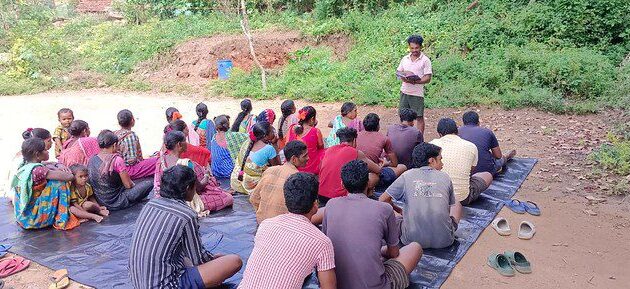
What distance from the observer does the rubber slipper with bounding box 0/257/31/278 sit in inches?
Result: 187

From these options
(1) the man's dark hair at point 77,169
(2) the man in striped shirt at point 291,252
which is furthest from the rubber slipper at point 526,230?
(1) the man's dark hair at point 77,169

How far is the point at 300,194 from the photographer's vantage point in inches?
126

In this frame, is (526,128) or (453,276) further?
(526,128)

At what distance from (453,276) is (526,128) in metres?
5.47

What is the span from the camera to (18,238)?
5.46 metres

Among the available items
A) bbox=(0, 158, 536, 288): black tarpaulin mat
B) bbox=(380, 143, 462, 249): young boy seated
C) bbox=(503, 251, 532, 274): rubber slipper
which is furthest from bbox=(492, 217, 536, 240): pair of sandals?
bbox=(380, 143, 462, 249): young boy seated

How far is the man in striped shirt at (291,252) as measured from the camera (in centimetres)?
306

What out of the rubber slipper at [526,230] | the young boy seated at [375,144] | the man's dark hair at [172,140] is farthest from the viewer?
the young boy seated at [375,144]

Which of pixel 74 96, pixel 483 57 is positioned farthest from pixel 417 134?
pixel 74 96

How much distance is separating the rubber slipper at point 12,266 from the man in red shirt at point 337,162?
9.79ft

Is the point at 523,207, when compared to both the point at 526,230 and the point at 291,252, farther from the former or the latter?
the point at 291,252

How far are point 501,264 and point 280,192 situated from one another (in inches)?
79.4

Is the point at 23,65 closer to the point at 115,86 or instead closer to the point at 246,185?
the point at 115,86

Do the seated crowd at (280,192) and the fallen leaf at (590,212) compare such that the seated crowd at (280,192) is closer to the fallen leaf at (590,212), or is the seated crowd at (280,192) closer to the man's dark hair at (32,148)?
the man's dark hair at (32,148)
